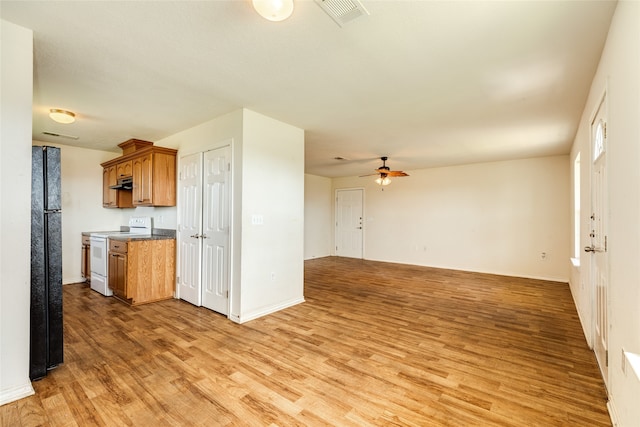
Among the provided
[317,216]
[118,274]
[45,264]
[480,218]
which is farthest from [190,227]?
[480,218]

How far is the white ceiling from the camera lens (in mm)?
1758

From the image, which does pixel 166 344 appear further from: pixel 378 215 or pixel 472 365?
pixel 378 215

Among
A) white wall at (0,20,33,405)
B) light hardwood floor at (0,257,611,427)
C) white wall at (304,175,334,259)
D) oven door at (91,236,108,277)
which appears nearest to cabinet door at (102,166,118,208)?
oven door at (91,236,108,277)

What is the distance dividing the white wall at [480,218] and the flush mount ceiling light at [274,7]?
6183mm

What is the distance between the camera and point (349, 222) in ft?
28.2

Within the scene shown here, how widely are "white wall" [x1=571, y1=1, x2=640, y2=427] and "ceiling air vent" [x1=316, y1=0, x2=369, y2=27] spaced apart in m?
1.31

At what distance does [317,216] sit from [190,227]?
4795 millimetres

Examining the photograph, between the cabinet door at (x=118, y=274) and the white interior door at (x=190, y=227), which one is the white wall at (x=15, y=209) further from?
the cabinet door at (x=118, y=274)

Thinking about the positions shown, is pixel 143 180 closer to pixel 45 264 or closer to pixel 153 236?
pixel 153 236

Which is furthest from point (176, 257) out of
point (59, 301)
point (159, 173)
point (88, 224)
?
point (88, 224)

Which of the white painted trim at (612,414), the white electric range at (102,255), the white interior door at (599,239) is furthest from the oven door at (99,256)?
the white interior door at (599,239)

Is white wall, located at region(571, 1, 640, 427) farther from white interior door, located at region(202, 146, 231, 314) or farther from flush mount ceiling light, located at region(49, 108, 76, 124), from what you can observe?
flush mount ceiling light, located at region(49, 108, 76, 124)

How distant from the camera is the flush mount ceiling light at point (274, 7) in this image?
1451 mm

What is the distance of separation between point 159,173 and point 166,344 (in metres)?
2.52
